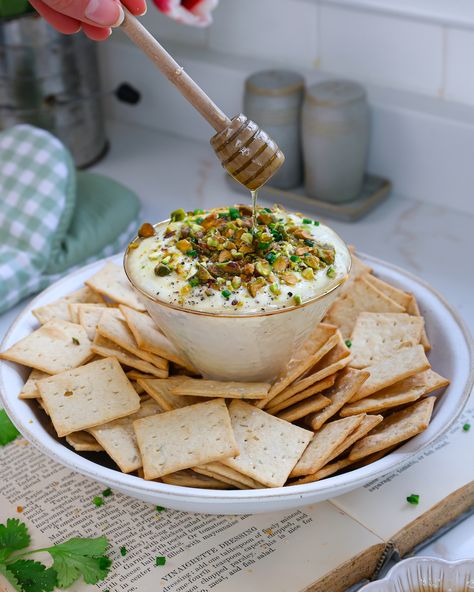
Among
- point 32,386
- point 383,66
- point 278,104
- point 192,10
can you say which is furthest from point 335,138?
point 32,386

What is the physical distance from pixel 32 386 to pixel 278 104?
94cm

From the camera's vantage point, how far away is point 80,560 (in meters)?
1.06

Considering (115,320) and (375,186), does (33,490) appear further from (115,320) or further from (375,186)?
(375,186)

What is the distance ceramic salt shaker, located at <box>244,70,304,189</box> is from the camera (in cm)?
190

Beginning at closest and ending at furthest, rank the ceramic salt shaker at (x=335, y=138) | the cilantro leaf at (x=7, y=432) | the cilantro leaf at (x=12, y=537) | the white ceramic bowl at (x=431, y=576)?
the white ceramic bowl at (x=431, y=576) → the cilantro leaf at (x=12, y=537) → the cilantro leaf at (x=7, y=432) → the ceramic salt shaker at (x=335, y=138)

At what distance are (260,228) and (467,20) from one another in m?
0.89

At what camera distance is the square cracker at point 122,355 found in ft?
4.06

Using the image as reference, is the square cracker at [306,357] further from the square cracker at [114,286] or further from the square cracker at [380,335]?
the square cracker at [114,286]

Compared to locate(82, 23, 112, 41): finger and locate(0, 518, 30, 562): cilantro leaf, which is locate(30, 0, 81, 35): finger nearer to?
locate(82, 23, 112, 41): finger

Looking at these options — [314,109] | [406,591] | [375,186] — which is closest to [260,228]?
[406,591]

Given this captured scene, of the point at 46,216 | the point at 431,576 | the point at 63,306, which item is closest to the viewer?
the point at 431,576

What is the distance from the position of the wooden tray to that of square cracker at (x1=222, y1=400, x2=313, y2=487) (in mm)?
820

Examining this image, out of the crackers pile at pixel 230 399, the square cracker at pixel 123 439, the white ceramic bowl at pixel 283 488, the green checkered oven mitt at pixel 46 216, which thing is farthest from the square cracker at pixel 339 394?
the green checkered oven mitt at pixel 46 216

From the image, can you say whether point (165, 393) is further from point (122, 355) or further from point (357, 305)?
point (357, 305)
